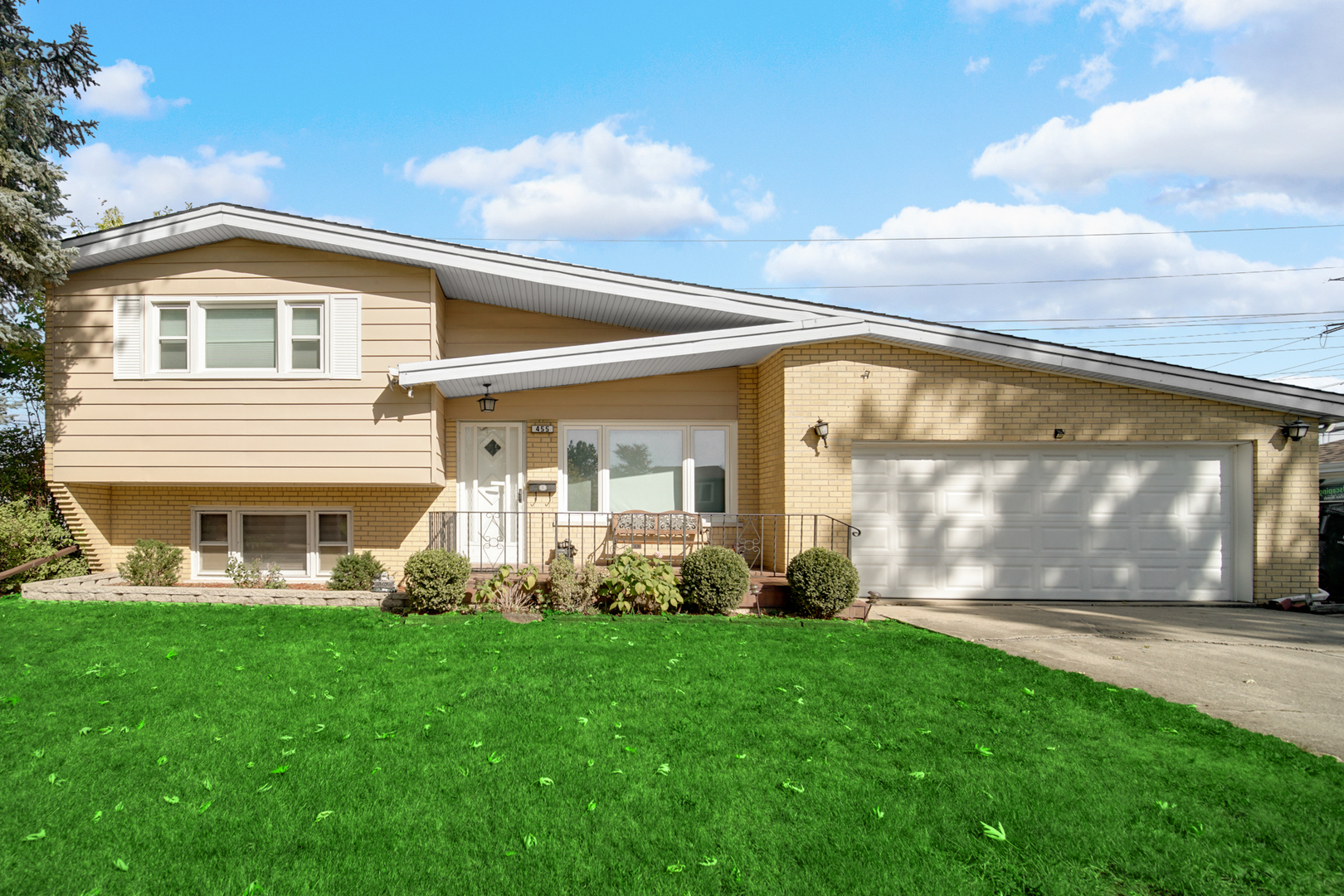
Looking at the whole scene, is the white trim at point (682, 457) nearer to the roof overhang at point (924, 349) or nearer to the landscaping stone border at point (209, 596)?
the roof overhang at point (924, 349)

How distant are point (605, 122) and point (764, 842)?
101 ft

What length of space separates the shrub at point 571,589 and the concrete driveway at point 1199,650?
3431 mm

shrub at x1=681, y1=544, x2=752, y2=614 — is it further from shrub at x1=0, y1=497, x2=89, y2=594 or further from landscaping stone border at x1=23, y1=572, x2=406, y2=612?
shrub at x1=0, y1=497, x2=89, y2=594

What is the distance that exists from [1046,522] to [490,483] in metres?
7.94

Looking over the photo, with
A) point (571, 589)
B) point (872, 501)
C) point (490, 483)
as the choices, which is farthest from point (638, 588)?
point (490, 483)

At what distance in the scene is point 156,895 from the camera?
2822mm

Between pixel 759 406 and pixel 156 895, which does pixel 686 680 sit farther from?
pixel 759 406

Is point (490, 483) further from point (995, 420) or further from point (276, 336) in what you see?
point (995, 420)

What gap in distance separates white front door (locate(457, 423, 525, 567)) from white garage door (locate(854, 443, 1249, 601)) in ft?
16.4

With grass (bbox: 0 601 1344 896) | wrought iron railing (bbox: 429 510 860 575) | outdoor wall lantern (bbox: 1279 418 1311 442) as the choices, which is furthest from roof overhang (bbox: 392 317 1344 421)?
grass (bbox: 0 601 1344 896)

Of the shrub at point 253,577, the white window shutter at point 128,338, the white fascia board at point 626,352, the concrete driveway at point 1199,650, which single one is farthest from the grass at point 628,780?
the white window shutter at point 128,338

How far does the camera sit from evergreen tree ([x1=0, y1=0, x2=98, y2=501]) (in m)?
8.98

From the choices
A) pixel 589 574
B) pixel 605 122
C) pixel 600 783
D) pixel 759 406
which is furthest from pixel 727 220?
pixel 600 783

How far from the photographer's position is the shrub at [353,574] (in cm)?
1011
